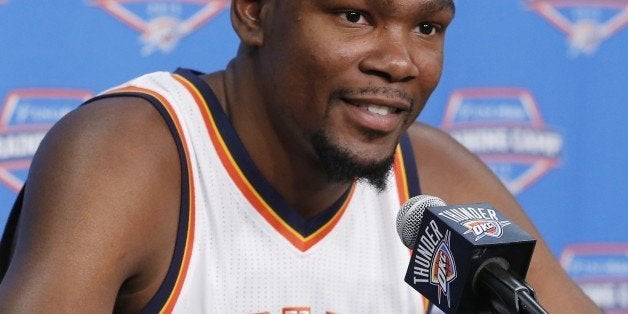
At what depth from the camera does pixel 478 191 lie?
1.99 meters

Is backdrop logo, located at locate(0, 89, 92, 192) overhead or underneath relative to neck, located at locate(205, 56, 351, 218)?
overhead

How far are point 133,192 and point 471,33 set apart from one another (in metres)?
1.21

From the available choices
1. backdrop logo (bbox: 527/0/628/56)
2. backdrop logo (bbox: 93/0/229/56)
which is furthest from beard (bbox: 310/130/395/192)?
backdrop logo (bbox: 527/0/628/56)

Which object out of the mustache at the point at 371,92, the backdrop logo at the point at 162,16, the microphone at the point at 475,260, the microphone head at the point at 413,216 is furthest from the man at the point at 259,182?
the backdrop logo at the point at 162,16

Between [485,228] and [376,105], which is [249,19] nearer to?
[376,105]

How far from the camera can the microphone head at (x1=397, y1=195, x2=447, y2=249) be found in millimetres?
1399

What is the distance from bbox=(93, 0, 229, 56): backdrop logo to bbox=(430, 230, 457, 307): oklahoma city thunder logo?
125 centimetres

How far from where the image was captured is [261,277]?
71.2 inches

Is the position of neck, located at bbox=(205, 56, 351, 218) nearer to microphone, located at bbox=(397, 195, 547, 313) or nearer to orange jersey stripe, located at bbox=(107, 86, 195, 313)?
orange jersey stripe, located at bbox=(107, 86, 195, 313)

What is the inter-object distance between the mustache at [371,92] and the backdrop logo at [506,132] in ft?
3.08

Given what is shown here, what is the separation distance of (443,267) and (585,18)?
1.47m

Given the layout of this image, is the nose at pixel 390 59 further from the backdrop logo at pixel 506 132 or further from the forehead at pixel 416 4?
the backdrop logo at pixel 506 132

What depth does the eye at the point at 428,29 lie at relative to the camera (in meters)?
1.71

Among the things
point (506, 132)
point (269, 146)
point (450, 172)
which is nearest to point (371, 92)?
point (269, 146)
